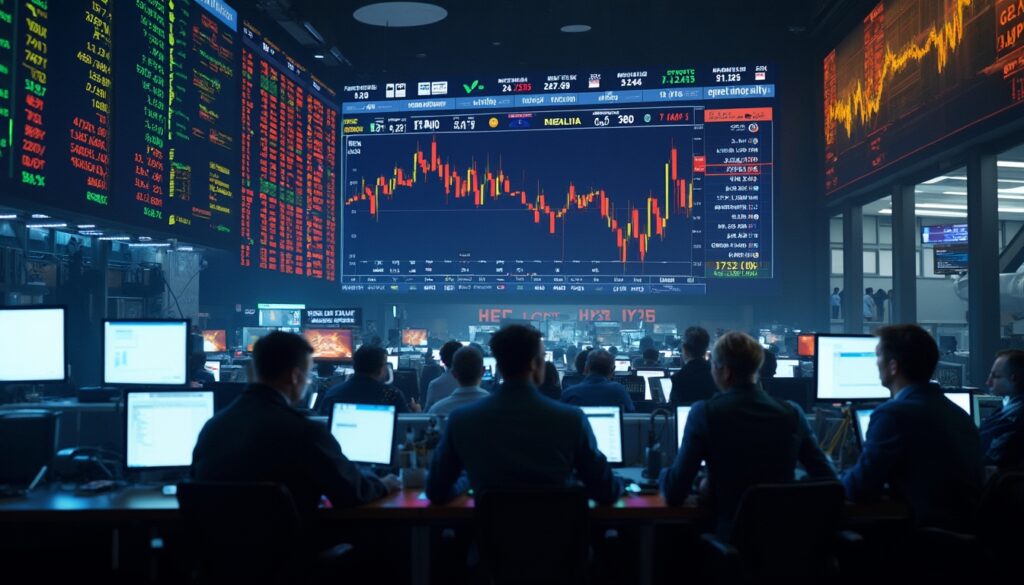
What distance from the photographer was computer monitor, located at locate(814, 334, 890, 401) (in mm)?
4301

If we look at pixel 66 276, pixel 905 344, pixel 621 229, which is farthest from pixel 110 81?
pixel 621 229

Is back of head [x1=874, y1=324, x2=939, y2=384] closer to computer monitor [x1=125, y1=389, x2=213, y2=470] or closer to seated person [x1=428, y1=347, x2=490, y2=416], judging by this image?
seated person [x1=428, y1=347, x2=490, y2=416]

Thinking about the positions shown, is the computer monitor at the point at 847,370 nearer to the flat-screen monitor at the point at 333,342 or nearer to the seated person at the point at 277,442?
the seated person at the point at 277,442

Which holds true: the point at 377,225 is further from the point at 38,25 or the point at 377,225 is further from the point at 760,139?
the point at 38,25

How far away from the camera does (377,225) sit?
10.6 metres

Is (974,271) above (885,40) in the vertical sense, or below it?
below

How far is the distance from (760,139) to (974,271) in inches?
163

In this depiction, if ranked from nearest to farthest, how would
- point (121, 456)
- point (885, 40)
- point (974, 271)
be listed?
point (121, 456)
point (974, 271)
point (885, 40)

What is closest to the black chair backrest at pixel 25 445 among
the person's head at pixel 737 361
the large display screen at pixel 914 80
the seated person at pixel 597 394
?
the seated person at pixel 597 394

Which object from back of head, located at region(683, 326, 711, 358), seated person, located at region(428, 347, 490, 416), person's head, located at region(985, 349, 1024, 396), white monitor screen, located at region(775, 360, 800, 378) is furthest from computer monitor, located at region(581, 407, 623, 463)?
white monitor screen, located at region(775, 360, 800, 378)

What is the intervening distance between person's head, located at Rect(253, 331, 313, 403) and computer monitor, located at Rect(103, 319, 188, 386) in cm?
121

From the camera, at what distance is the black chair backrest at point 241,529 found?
7.97ft

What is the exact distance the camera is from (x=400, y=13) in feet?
A: 29.6

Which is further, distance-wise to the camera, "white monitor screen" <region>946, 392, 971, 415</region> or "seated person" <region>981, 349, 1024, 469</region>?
"white monitor screen" <region>946, 392, 971, 415</region>
